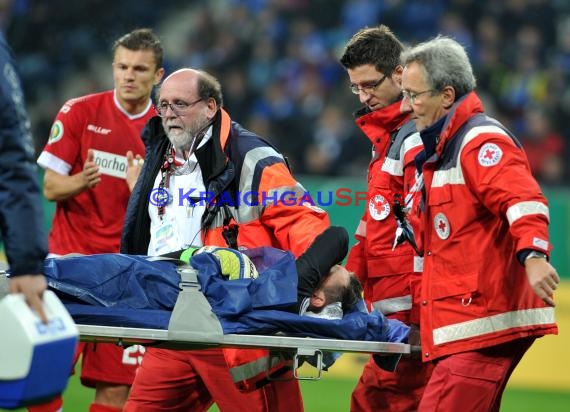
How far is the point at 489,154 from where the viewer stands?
411 cm

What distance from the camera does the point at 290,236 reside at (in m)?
5.02

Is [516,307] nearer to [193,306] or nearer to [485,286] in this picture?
[485,286]

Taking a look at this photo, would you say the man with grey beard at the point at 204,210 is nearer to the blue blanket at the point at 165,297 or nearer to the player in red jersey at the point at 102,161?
the blue blanket at the point at 165,297

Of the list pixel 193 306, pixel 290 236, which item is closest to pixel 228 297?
pixel 193 306

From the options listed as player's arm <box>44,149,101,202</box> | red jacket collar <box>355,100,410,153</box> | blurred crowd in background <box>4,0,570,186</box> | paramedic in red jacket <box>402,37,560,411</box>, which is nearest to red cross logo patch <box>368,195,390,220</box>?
red jacket collar <box>355,100,410,153</box>

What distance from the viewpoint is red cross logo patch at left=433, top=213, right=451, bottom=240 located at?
428cm

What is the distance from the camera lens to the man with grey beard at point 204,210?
4.86m

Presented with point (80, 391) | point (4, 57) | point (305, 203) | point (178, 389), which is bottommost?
point (80, 391)

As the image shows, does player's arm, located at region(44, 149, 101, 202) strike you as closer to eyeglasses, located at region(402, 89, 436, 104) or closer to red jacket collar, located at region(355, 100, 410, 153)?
red jacket collar, located at region(355, 100, 410, 153)

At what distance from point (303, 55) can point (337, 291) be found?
842cm

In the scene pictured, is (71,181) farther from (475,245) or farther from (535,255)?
(535,255)

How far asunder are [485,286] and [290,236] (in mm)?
1100

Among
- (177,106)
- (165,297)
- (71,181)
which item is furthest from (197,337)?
(71,181)

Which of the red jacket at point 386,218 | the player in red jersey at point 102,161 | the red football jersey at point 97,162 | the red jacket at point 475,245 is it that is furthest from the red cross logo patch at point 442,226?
the red football jersey at point 97,162
